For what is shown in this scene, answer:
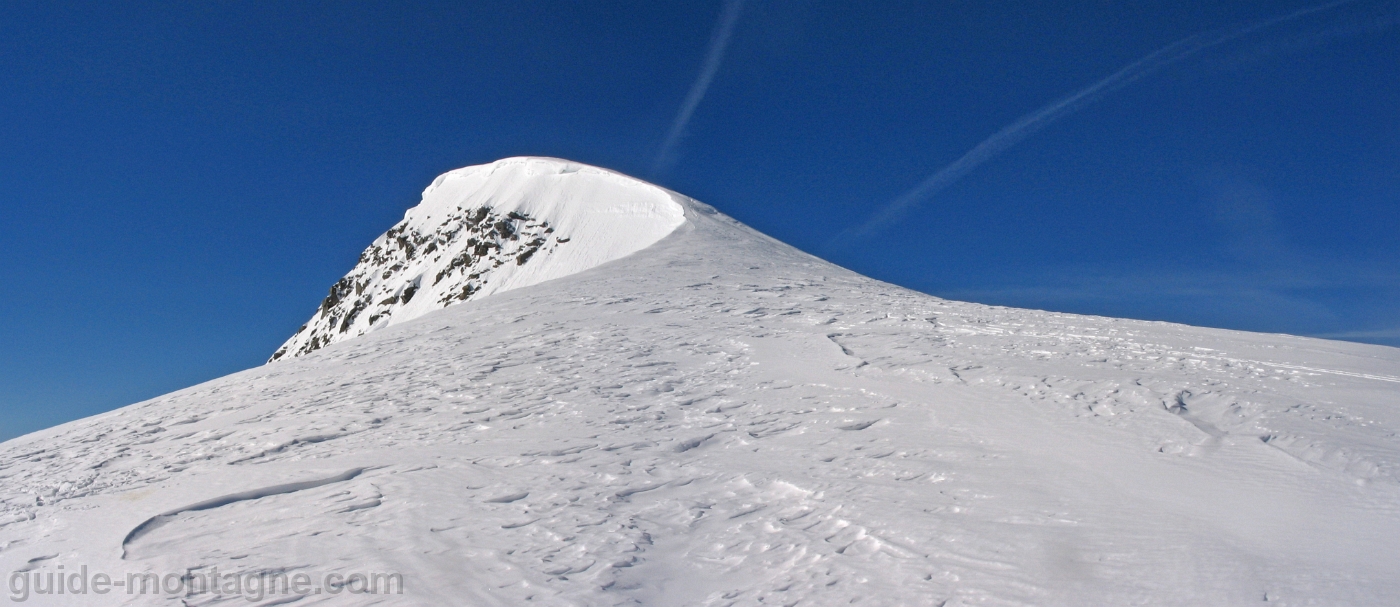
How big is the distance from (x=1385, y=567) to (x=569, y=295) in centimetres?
1343

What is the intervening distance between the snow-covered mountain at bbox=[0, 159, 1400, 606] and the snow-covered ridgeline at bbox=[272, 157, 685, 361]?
45.7 ft

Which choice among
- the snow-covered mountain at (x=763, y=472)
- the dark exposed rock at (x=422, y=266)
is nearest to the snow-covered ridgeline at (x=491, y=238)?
the dark exposed rock at (x=422, y=266)

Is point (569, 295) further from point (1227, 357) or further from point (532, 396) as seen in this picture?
point (1227, 357)

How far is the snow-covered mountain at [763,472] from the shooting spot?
13.7 feet

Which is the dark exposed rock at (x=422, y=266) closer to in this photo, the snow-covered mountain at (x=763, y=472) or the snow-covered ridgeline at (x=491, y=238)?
the snow-covered ridgeline at (x=491, y=238)

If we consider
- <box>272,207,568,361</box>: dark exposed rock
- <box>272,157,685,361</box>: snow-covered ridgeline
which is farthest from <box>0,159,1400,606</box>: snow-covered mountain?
<box>272,207,568,361</box>: dark exposed rock

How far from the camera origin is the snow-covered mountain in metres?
4.17

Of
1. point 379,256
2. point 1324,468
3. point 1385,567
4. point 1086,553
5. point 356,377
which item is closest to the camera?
point 1385,567

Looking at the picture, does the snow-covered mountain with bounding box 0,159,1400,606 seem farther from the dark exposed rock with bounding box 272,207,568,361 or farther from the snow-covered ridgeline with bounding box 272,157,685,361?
the dark exposed rock with bounding box 272,207,568,361

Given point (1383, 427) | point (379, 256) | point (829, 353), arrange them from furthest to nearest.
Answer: point (379, 256)
point (829, 353)
point (1383, 427)

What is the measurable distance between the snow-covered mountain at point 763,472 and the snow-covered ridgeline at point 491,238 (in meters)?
13.9

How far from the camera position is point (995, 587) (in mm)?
3914

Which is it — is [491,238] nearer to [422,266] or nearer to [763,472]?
[422,266]

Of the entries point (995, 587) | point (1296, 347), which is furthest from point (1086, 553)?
point (1296, 347)
